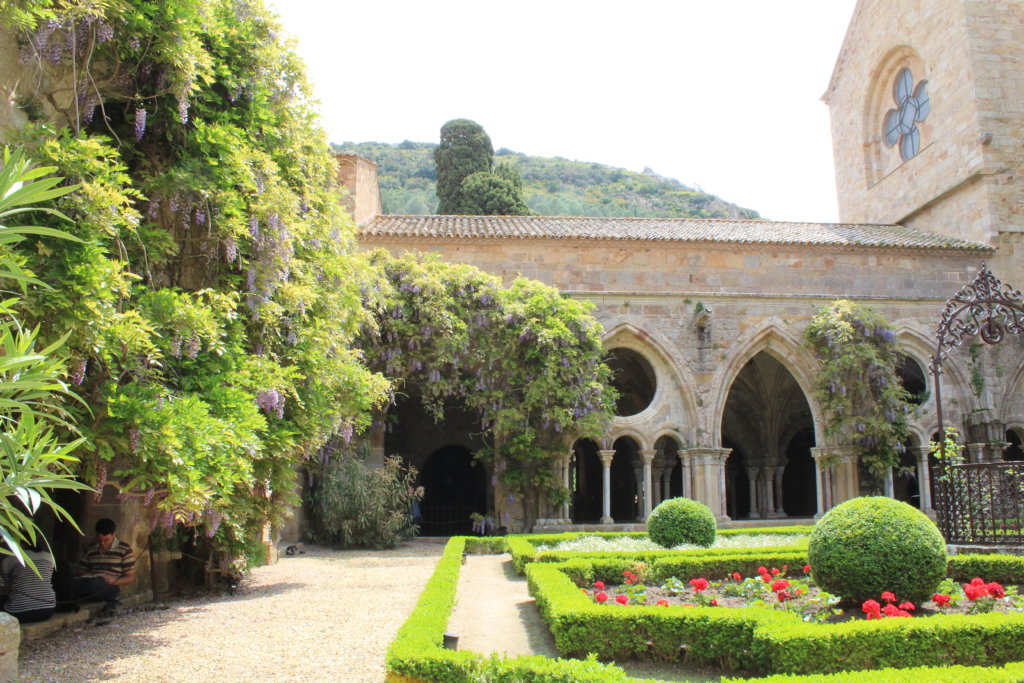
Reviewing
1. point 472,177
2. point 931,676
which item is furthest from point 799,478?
point 931,676

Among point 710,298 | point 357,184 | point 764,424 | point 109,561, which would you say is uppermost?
point 357,184

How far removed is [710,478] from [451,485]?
24.3 ft

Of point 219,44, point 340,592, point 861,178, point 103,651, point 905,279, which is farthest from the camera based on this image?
point 861,178

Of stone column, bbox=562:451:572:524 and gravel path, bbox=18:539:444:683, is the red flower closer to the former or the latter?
gravel path, bbox=18:539:444:683

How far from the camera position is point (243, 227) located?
24.0 ft

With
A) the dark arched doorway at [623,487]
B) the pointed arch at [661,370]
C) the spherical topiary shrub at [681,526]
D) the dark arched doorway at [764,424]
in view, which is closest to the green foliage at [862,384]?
the pointed arch at [661,370]

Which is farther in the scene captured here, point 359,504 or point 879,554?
point 359,504

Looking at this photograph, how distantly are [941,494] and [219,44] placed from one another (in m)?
9.51

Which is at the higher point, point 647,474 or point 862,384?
point 862,384

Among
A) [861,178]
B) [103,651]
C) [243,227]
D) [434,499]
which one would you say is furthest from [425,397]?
[861,178]

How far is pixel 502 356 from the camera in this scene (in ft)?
49.4

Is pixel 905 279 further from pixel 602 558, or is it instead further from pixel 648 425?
pixel 602 558

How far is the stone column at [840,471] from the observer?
16.1 m

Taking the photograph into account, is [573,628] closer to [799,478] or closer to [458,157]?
[799,478]
